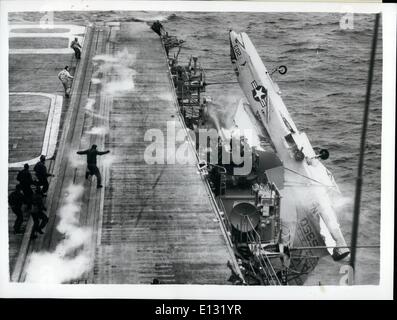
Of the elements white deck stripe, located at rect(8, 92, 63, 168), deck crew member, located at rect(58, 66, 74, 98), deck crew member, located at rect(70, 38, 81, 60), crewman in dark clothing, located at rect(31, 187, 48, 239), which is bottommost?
crewman in dark clothing, located at rect(31, 187, 48, 239)

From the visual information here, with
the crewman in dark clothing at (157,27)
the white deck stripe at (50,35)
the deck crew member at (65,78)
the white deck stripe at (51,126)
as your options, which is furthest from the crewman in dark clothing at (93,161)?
the crewman in dark clothing at (157,27)

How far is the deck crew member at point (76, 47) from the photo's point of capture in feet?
80.8

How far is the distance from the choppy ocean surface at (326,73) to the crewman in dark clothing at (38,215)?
5912mm

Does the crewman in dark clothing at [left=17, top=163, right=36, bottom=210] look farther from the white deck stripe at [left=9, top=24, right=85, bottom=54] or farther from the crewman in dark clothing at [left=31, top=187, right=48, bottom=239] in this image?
the white deck stripe at [left=9, top=24, right=85, bottom=54]

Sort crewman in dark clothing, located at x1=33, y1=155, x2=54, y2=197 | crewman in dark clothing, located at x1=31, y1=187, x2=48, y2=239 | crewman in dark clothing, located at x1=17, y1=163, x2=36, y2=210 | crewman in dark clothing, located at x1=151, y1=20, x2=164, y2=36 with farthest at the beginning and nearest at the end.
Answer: crewman in dark clothing, located at x1=151, y1=20, x2=164, y2=36, crewman in dark clothing, located at x1=33, y1=155, x2=54, y2=197, crewman in dark clothing, located at x1=17, y1=163, x2=36, y2=210, crewman in dark clothing, located at x1=31, y1=187, x2=48, y2=239

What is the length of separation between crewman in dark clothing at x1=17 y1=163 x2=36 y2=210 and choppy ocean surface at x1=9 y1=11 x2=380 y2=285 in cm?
500

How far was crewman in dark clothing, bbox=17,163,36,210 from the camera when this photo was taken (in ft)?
70.5

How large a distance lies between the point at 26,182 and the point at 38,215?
1201 mm

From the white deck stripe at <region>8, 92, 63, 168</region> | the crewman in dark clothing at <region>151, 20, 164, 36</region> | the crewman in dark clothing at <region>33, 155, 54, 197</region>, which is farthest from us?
the white deck stripe at <region>8, 92, 63, 168</region>

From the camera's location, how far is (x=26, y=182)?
2156 cm

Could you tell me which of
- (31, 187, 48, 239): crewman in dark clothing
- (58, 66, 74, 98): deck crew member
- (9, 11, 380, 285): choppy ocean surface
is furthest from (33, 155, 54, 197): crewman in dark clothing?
(9, 11, 380, 285): choppy ocean surface

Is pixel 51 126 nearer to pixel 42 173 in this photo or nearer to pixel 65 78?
pixel 65 78

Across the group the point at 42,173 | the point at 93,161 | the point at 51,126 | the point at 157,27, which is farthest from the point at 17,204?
the point at 157,27

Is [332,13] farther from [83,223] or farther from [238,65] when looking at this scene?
[83,223]
